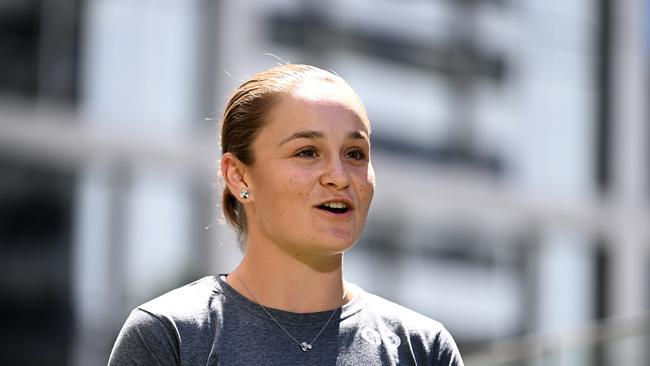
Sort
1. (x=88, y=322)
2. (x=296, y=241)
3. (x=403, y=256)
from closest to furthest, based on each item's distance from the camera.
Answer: (x=296, y=241), (x=88, y=322), (x=403, y=256)

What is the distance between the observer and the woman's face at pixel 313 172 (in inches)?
105

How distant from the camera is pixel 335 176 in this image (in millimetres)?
2662

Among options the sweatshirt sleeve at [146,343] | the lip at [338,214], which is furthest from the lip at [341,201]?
the sweatshirt sleeve at [146,343]

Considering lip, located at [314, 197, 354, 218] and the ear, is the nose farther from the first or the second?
the ear

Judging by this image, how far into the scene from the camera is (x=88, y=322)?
1758 centimetres

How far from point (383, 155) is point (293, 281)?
57.8 ft

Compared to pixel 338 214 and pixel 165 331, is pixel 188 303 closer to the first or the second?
pixel 165 331

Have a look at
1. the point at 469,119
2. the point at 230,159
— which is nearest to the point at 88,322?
the point at 469,119

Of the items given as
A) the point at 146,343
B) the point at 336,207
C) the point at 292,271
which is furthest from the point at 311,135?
the point at 146,343

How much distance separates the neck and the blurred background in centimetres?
1253

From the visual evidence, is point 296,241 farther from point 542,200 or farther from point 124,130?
point 542,200

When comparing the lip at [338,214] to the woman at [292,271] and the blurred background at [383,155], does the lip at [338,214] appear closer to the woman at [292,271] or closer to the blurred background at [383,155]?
the woman at [292,271]

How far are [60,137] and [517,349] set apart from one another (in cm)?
972

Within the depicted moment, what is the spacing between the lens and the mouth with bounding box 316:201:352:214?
2.68 m
